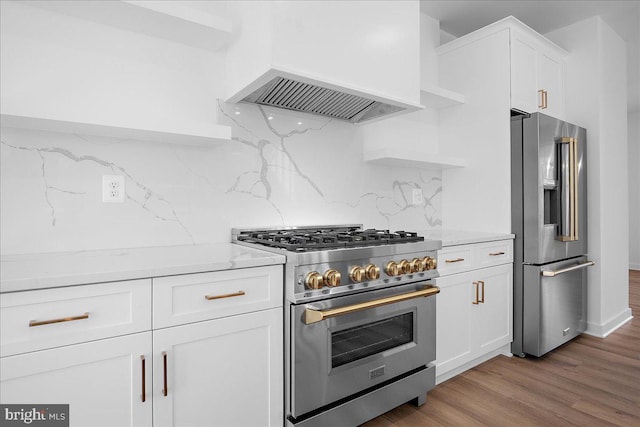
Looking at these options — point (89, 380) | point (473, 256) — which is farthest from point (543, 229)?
point (89, 380)

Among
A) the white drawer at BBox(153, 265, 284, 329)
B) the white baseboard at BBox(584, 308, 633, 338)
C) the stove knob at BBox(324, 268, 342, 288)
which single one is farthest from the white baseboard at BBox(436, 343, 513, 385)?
the white drawer at BBox(153, 265, 284, 329)

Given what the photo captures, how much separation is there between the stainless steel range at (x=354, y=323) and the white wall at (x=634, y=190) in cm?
612

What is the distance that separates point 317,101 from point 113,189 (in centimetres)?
114

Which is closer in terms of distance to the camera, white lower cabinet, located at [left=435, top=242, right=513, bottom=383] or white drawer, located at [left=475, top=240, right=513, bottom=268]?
white lower cabinet, located at [left=435, top=242, right=513, bottom=383]

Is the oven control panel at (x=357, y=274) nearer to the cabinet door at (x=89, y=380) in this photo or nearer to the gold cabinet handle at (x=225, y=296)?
the gold cabinet handle at (x=225, y=296)

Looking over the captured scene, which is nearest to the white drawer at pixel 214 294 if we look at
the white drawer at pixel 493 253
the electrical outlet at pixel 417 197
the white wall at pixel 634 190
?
the white drawer at pixel 493 253

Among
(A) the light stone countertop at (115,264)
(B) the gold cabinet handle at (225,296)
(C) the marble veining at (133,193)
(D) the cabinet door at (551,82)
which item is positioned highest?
(D) the cabinet door at (551,82)

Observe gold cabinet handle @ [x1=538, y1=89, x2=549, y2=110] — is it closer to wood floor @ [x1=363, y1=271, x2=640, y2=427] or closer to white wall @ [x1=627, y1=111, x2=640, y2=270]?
wood floor @ [x1=363, y1=271, x2=640, y2=427]

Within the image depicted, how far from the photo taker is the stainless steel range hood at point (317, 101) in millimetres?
1879

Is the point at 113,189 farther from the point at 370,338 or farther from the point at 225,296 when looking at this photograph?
the point at 370,338

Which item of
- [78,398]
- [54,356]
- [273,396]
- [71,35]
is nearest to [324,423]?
[273,396]

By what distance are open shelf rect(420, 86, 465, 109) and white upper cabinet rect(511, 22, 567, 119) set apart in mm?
398

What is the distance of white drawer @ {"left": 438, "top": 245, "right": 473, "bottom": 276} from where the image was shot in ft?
7.18

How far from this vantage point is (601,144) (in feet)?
10.1
